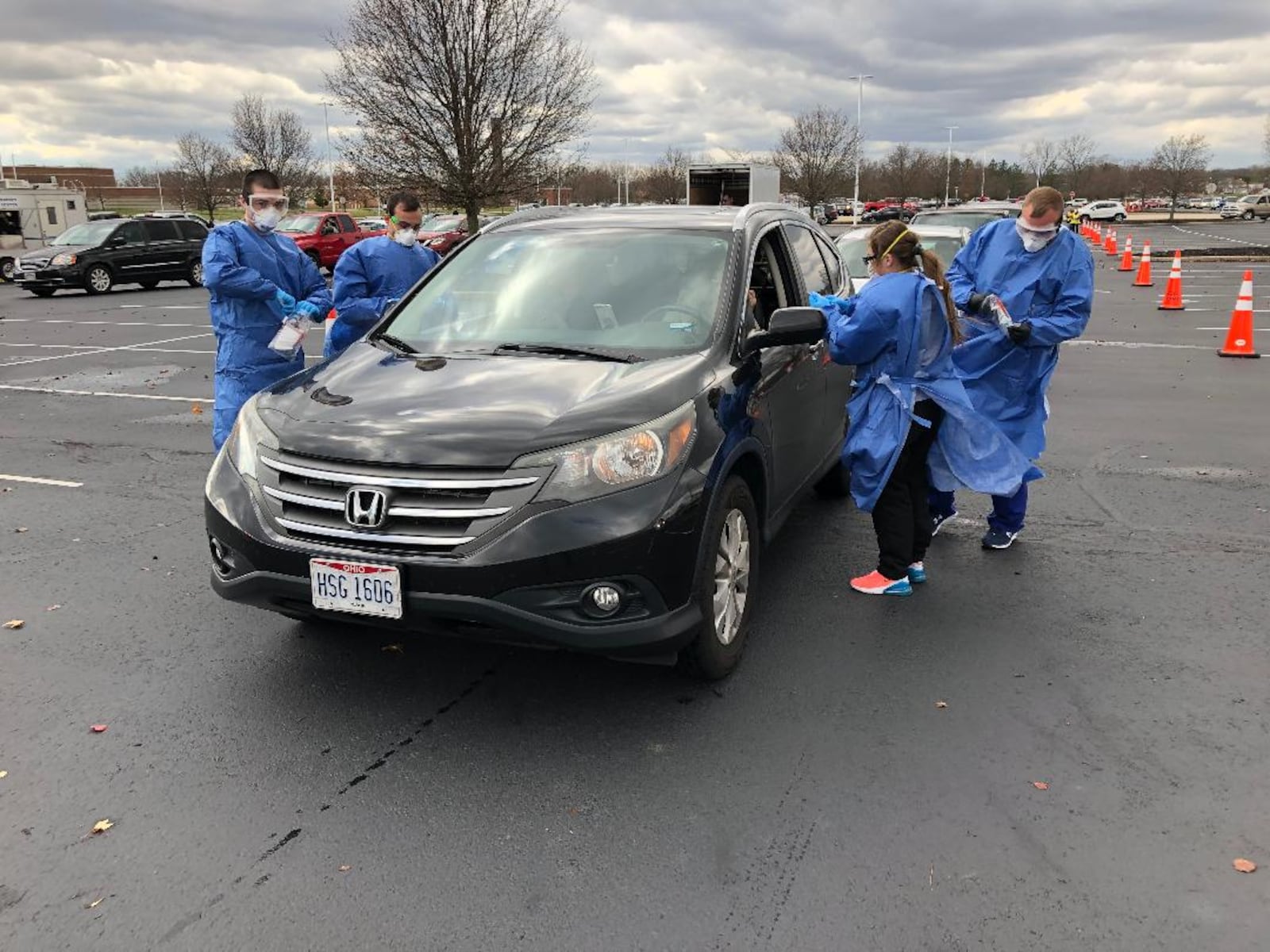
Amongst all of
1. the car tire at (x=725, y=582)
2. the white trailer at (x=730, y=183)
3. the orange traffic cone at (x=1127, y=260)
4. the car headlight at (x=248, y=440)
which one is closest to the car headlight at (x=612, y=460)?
the car tire at (x=725, y=582)

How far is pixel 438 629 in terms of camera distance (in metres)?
3.22

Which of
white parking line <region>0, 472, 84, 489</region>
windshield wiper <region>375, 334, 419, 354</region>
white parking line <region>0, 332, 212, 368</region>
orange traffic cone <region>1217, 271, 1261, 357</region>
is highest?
windshield wiper <region>375, 334, 419, 354</region>

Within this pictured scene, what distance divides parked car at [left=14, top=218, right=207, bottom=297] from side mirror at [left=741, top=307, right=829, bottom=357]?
21.0 metres

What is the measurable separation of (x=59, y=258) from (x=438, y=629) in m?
24.3

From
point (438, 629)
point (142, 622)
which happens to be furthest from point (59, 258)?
point (438, 629)

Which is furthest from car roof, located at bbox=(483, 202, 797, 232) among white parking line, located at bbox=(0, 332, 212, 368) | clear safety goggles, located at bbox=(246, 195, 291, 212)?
white parking line, located at bbox=(0, 332, 212, 368)

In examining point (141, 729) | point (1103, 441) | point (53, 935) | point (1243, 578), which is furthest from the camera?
point (1103, 441)

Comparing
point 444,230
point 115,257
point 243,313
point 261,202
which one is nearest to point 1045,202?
point 261,202

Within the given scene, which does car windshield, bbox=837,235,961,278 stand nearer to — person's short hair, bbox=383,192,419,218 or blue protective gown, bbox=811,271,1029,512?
person's short hair, bbox=383,192,419,218

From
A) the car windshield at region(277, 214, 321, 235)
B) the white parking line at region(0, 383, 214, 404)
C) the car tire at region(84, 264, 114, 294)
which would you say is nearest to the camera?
the white parking line at region(0, 383, 214, 404)

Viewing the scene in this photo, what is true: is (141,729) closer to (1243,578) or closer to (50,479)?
(50,479)

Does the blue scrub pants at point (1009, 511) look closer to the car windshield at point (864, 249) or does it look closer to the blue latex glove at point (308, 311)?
the blue latex glove at point (308, 311)

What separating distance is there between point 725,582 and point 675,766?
2.57ft

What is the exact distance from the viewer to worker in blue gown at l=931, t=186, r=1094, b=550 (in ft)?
16.3
